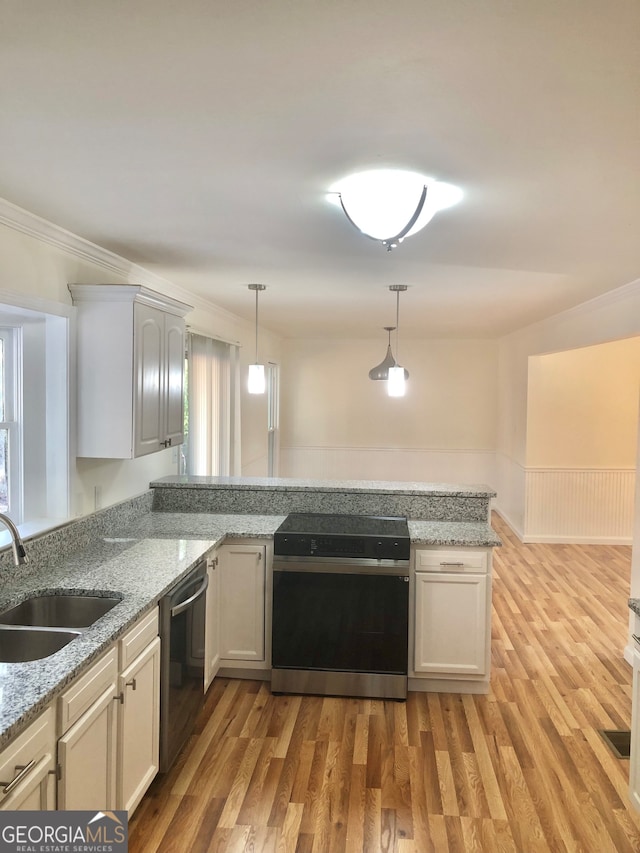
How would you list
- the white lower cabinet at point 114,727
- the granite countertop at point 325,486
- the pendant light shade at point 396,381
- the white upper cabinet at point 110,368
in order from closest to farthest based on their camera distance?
the white lower cabinet at point 114,727, the white upper cabinet at point 110,368, the granite countertop at point 325,486, the pendant light shade at point 396,381

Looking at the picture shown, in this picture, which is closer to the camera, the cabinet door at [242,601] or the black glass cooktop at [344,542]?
the black glass cooktop at [344,542]

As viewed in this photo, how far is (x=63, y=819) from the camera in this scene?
5.58ft

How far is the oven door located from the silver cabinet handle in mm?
1798

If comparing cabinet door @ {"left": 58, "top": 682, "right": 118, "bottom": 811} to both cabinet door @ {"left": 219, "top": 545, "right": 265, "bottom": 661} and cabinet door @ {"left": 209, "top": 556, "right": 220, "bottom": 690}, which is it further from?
cabinet door @ {"left": 219, "top": 545, "right": 265, "bottom": 661}

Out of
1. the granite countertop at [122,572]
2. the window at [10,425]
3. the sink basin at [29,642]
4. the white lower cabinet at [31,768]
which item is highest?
the window at [10,425]

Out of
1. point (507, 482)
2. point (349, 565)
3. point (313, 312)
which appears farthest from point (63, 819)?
point (507, 482)

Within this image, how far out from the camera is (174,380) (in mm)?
3625

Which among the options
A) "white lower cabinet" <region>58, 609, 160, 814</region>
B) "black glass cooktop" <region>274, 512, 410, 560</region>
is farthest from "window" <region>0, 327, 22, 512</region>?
"black glass cooktop" <region>274, 512, 410, 560</region>

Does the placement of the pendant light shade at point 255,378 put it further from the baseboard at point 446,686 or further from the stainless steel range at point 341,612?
the baseboard at point 446,686

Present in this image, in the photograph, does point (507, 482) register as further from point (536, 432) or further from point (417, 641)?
point (417, 641)

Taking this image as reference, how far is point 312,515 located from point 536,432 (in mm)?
3895

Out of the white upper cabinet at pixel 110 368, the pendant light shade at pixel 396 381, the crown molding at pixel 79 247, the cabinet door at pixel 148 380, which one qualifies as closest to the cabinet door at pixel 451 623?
the cabinet door at pixel 148 380

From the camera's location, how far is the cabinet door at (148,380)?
306 cm

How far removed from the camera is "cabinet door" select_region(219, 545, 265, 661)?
3.38m
